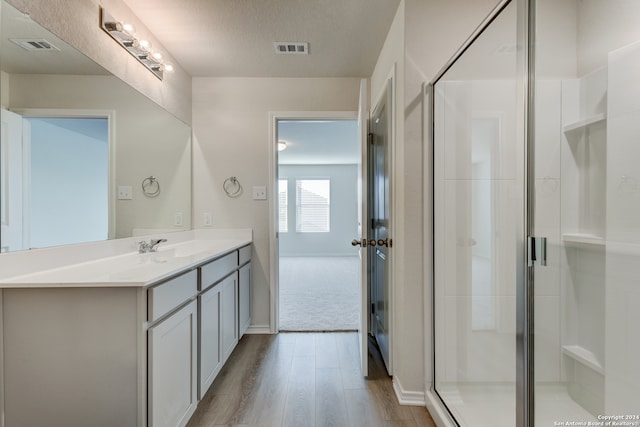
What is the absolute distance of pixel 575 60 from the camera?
1525 mm

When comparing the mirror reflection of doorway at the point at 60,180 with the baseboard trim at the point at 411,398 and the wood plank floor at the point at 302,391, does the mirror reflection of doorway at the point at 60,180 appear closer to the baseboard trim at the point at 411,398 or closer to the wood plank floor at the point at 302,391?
the wood plank floor at the point at 302,391

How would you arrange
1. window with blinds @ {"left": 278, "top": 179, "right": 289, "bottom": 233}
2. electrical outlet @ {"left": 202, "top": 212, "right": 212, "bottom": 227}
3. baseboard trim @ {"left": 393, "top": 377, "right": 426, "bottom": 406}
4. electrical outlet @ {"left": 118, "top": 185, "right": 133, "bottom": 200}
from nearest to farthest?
baseboard trim @ {"left": 393, "top": 377, "right": 426, "bottom": 406} < electrical outlet @ {"left": 118, "top": 185, "right": 133, "bottom": 200} < electrical outlet @ {"left": 202, "top": 212, "right": 212, "bottom": 227} < window with blinds @ {"left": 278, "top": 179, "right": 289, "bottom": 233}

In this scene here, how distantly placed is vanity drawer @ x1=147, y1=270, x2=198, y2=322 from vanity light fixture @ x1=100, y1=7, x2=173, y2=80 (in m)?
1.43

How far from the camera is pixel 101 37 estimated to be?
1.71m

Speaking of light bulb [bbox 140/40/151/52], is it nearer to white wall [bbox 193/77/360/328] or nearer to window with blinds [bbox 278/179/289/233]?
white wall [bbox 193/77/360/328]

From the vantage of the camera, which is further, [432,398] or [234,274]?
[234,274]

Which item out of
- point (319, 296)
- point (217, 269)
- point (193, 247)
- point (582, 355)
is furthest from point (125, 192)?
point (319, 296)

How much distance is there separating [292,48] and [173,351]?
86.1 inches

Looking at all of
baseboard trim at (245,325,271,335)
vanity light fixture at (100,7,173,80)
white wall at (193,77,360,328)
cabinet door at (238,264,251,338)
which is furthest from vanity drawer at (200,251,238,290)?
vanity light fixture at (100,7,173,80)

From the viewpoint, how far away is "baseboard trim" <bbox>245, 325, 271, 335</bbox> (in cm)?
290

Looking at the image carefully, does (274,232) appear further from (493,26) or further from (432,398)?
(493,26)

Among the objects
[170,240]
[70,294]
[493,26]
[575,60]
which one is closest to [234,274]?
[170,240]

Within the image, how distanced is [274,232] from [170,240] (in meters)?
0.87

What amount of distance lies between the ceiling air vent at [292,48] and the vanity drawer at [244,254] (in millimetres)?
1610
